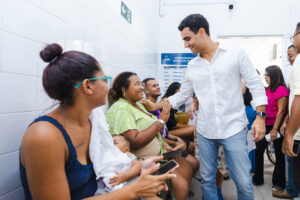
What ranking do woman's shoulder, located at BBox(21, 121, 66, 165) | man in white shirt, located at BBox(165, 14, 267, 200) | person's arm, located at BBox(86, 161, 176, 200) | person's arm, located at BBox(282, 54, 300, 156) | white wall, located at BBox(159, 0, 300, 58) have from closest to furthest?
woman's shoulder, located at BBox(21, 121, 66, 165) → person's arm, located at BBox(86, 161, 176, 200) → person's arm, located at BBox(282, 54, 300, 156) → man in white shirt, located at BBox(165, 14, 267, 200) → white wall, located at BBox(159, 0, 300, 58)

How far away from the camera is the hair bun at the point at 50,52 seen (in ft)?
3.03

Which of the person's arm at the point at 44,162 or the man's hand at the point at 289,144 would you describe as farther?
the man's hand at the point at 289,144

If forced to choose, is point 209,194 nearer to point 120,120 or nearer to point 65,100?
point 120,120

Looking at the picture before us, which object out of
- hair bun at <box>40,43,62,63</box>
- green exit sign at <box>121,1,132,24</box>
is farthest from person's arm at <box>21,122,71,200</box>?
green exit sign at <box>121,1,132,24</box>

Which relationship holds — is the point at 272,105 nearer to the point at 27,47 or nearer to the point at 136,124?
the point at 136,124

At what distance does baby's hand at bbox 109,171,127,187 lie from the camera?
102 centimetres

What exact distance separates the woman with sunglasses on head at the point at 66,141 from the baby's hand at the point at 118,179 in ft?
0.27

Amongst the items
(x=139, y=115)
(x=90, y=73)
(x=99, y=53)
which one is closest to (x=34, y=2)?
(x=90, y=73)

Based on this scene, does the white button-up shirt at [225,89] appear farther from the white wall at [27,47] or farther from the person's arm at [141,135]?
the white wall at [27,47]

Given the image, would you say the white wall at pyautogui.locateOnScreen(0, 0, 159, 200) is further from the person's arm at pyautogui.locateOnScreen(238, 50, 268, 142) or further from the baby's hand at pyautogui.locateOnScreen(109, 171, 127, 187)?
the person's arm at pyautogui.locateOnScreen(238, 50, 268, 142)

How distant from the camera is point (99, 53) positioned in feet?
6.20

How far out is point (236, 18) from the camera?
417 centimetres

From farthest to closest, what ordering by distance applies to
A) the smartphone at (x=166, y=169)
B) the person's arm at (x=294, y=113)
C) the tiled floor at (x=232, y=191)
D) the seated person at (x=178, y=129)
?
1. the seated person at (x=178, y=129)
2. the tiled floor at (x=232, y=191)
3. the person's arm at (x=294, y=113)
4. the smartphone at (x=166, y=169)

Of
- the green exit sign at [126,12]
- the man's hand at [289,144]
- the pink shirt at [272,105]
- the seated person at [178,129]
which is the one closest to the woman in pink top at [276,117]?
the pink shirt at [272,105]
